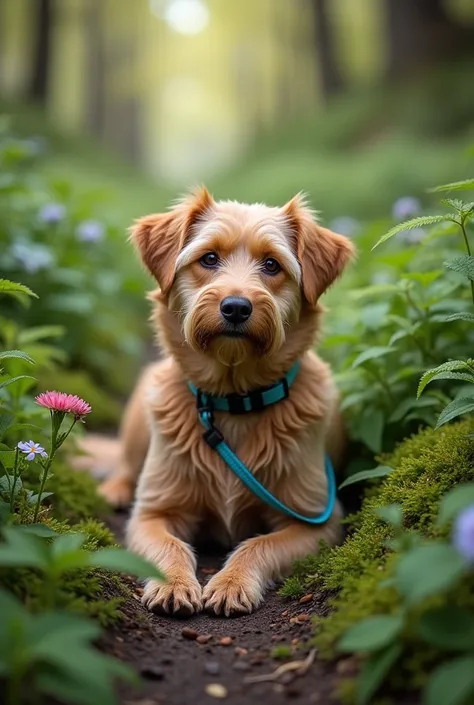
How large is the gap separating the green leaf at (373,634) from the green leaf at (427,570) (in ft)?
0.39

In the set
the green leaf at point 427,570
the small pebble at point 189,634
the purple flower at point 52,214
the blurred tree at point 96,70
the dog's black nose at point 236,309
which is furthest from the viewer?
the blurred tree at point 96,70

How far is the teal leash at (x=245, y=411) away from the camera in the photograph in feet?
12.4

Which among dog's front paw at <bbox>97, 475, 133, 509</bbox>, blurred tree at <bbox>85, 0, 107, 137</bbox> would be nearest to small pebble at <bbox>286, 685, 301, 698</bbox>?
dog's front paw at <bbox>97, 475, 133, 509</bbox>

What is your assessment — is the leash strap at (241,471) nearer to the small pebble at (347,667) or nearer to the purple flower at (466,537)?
the small pebble at (347,667)

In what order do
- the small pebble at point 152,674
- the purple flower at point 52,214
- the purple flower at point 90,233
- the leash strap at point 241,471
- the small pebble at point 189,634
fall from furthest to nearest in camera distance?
the purple flower at point 90,233, the purple flower at point 52,214, the leash strap at point 241,471, the small pebble at point 189,634, the small pebble at point 152,674

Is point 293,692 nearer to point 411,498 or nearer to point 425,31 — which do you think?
point 411,498

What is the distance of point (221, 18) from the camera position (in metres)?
33.8

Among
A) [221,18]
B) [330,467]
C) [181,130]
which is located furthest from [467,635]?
[181,130]

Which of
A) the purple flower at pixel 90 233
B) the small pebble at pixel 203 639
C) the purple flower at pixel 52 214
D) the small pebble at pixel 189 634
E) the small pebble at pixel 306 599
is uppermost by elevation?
the purple flower at pixel 52 214

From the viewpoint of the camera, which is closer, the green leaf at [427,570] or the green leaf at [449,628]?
the green leaf at [427,570]

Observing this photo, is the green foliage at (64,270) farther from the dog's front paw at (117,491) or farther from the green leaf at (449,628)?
the green leaf at (449,628)

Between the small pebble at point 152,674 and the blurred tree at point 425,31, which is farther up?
the blurred tree at point 425,31

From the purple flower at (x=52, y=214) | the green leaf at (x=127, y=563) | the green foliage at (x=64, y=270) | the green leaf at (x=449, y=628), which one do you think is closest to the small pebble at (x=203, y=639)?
the green leaf at (x=127, y=563)

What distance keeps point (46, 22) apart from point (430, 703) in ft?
75.6
